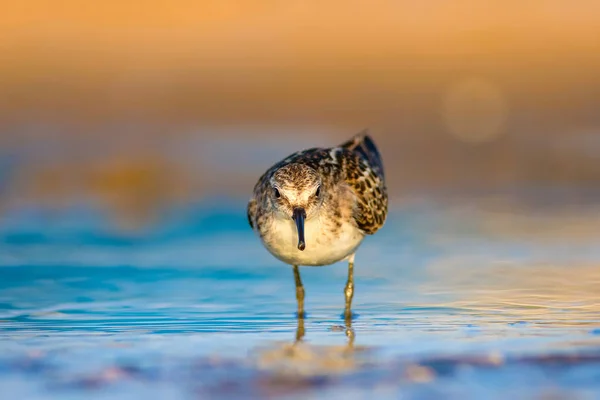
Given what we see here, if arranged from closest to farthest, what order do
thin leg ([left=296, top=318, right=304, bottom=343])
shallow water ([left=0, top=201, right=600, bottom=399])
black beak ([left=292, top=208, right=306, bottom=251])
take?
shallow water ([left=0, top=201, right=600, bottom=399]) → thin leg ([left=296, top=318, right=304, bottom=343]) → black beak ([left=292, top=208, right=306, bottom=251])

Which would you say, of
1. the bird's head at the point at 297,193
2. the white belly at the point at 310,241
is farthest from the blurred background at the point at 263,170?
the bird's head at the point at 297,193

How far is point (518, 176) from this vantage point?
15258mm

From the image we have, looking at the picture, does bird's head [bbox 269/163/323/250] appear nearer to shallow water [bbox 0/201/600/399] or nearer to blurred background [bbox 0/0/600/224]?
shallow water [bbox 0/201/600/399]

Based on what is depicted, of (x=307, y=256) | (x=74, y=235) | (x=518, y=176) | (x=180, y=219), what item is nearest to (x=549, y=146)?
(x=518, y=176)

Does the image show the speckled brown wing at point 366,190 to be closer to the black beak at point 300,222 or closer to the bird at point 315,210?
the bird at point 315,210

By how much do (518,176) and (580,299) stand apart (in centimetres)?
707

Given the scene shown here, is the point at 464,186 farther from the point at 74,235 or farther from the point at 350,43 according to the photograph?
the point at 350,43

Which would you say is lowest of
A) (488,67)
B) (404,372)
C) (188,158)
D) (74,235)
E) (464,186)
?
(404,372)

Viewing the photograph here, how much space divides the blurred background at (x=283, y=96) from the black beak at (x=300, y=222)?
522 centimetres

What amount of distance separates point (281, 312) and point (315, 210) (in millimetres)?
885

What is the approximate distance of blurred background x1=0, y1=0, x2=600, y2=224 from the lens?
49.4ft

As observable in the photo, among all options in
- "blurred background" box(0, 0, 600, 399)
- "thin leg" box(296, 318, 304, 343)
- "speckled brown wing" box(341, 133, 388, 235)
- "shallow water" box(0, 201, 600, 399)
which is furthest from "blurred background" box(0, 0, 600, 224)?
"thin leg" box(296, 318, 304, 343)

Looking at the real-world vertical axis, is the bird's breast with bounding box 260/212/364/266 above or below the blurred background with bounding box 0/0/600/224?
below

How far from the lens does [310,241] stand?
8047 mm
